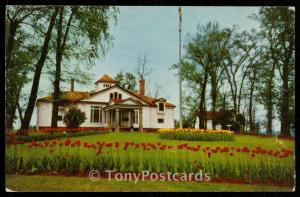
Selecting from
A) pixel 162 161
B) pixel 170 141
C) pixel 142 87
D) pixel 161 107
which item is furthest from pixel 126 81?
pixel 162 161

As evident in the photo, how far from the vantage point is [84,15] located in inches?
345

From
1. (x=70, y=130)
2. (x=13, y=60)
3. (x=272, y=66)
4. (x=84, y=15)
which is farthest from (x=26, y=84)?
(x=272, y=66)

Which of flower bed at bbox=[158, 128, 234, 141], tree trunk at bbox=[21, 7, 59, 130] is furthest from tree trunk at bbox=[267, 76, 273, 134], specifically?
tree trunk at bbox=[21, 7, 59, 130]

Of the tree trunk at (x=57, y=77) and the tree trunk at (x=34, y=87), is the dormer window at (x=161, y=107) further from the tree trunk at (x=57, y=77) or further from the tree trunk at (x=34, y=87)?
the tree trunk at (x=34, y=87)

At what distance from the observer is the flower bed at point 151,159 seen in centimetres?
809

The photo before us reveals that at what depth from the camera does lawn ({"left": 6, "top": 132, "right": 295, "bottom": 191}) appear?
7.94 meters

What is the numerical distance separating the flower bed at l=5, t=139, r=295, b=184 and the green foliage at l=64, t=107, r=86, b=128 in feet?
1.16

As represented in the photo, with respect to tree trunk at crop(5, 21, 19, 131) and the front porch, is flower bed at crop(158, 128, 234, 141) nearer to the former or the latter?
the front porch

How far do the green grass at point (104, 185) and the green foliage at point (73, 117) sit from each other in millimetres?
1056

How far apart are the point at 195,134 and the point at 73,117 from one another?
2266mm

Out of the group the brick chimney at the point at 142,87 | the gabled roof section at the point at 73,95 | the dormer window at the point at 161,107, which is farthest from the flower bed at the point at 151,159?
the brick chimney at the point at 142,87

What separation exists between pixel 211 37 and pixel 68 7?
270 cm

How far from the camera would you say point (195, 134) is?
8.52 metres
